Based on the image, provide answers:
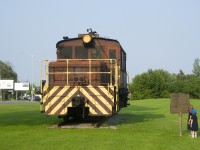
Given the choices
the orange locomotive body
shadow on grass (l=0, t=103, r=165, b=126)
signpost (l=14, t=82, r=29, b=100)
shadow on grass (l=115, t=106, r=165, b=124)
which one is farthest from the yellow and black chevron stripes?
signpost (l=14, t=82, r=29, b=100)

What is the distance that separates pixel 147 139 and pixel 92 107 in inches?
135

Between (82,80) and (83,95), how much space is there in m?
1.05

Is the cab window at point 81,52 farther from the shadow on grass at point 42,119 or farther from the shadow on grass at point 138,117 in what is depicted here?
the shadow on grass at point 138,117

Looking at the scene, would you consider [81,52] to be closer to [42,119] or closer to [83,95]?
[83,95]

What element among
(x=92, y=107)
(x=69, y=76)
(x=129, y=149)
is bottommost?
(x=129, y=149)

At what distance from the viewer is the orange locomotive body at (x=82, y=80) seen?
15.6 m

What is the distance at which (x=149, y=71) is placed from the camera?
91812 mm

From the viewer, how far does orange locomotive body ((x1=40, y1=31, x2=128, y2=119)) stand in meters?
15.6

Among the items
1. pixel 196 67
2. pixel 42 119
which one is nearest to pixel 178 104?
pixel 42 119

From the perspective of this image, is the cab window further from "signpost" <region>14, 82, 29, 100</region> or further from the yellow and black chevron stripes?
"signpost" <region>14, 82, 29, 100</region>

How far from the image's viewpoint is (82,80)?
54.1 ft

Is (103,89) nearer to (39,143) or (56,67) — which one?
(56,67)

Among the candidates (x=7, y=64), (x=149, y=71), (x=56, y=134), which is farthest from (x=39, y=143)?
(x=7, y=64)

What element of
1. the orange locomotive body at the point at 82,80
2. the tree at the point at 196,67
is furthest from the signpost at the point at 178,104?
the tree at the point at 196,67
